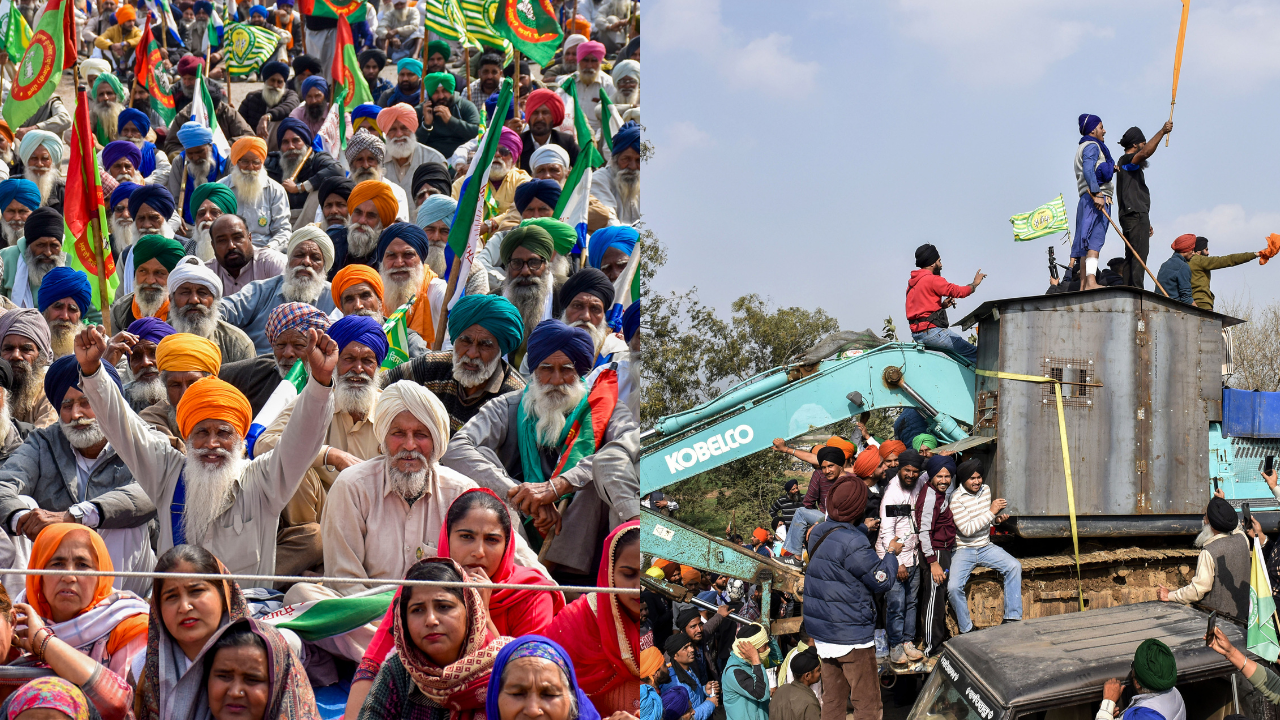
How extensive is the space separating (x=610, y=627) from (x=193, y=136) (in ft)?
31.8

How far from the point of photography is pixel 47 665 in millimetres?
4043

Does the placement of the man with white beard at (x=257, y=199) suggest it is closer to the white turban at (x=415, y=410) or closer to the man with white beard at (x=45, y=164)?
the man with white beard at (x=45, y=164)

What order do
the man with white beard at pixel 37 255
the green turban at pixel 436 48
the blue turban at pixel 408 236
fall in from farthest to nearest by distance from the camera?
the green turban at pixel 436 48 < the man with white beard at pixel 37 255 < the blue turban at pixel 408 236

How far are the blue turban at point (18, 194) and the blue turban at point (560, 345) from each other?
21.5 ft

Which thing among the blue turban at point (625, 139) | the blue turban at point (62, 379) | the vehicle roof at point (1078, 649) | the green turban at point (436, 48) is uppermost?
the green turban at point (436, 48)

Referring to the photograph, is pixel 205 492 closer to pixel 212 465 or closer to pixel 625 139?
pixel 212 465

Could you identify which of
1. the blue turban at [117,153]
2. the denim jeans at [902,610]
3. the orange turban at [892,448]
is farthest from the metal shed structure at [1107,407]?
the blue turban at [117,153]

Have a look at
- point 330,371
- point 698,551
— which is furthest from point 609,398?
point 698,551

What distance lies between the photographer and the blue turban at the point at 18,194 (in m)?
10.6

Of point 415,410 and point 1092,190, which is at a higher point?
point 1092,190

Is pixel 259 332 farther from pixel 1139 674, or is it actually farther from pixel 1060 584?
pixel 1060 584

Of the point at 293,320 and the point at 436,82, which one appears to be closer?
the point at 293,320

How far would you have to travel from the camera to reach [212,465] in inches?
205

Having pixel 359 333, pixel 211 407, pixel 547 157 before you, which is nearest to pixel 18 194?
pixel 547 157
